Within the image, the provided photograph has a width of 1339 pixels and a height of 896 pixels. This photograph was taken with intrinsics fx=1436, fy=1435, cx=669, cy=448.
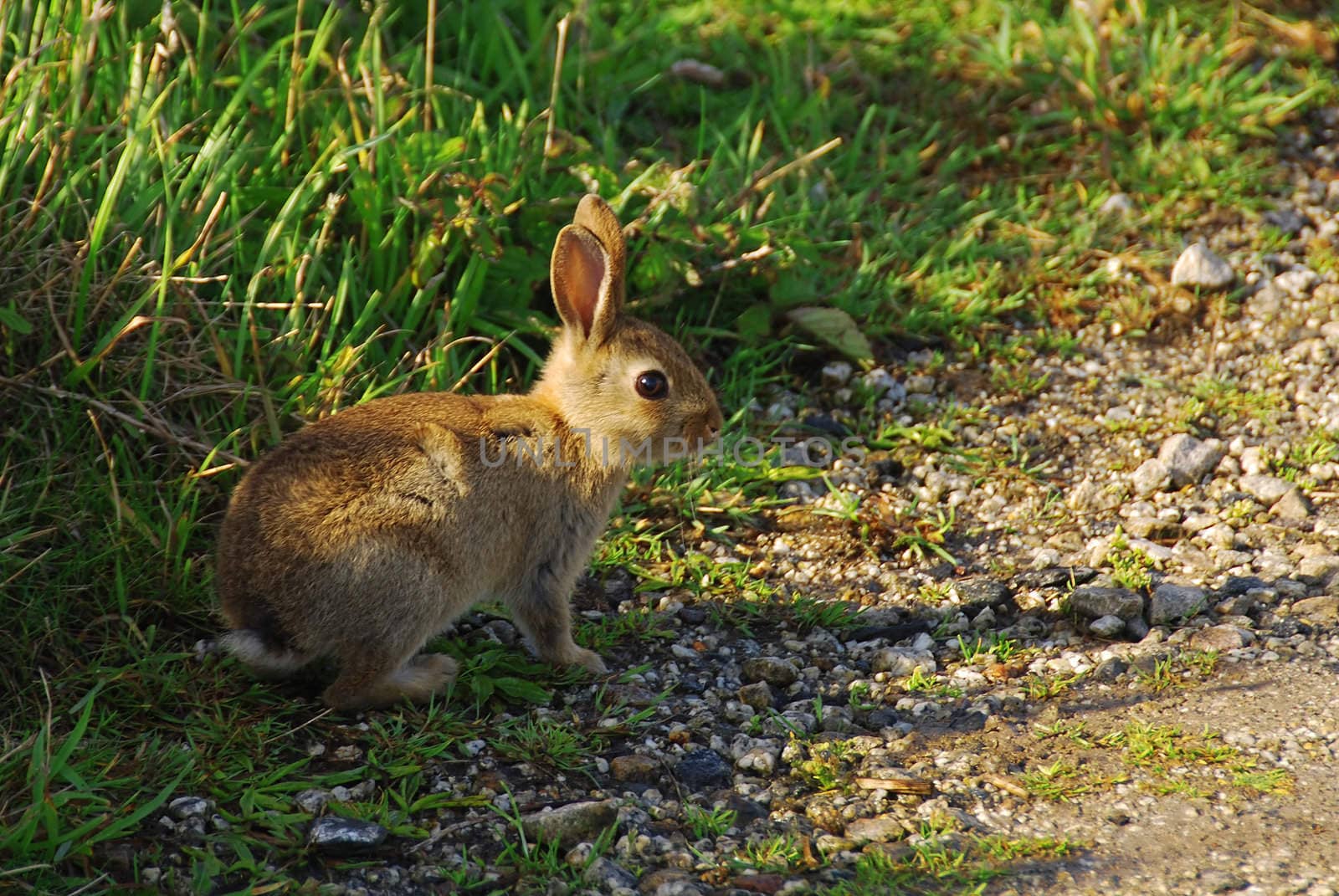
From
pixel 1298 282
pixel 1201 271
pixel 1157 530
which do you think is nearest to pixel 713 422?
pixel 1157 530

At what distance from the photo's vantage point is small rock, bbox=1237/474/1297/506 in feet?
15.9

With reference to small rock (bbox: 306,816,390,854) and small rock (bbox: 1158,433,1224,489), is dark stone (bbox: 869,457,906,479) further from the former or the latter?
small rock (bbox: 306,816,390,854)

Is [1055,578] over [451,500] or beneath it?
beneath

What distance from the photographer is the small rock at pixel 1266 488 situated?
4.83 meters

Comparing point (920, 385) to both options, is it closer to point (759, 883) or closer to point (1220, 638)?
point (1220, 638)

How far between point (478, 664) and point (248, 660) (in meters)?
0.69

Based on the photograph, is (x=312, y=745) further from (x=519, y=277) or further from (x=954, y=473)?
(x=954, y=473)

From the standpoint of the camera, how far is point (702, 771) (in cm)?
370

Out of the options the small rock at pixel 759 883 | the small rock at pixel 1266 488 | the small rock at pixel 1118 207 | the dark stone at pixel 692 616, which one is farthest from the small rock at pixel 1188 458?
the small rock at pixel 759 883

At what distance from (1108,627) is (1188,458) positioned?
1.04 meters

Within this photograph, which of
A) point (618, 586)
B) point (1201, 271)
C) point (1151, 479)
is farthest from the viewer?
point (1201, 271)

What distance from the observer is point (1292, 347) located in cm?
561

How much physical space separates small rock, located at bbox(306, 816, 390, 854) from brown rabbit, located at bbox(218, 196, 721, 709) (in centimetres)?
49

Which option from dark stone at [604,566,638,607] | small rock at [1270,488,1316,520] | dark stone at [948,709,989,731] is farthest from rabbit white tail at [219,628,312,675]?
small rock at [1270,488,1316,520]
